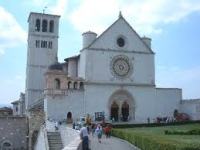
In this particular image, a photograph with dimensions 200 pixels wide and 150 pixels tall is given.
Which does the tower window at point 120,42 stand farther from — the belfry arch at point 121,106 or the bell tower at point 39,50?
the bell tower at point 39,50

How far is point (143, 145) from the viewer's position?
80.3 ft

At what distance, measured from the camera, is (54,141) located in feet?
134

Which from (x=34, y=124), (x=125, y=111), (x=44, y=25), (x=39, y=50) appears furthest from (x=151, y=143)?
(x=44, y=25)

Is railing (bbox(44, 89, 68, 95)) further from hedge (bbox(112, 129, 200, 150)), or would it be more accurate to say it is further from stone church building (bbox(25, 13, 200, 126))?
hedge (bbox(112, 129, 200, 150))

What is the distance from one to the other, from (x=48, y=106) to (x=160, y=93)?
16117mm

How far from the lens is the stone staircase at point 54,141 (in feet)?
129

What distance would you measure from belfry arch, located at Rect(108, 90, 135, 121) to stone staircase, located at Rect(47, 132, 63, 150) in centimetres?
1456

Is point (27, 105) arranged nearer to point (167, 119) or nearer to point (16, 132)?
point (16, 132)

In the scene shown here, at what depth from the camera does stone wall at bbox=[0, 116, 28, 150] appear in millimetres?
56094

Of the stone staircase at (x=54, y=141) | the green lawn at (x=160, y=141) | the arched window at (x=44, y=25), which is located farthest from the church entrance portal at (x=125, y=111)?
the arched window at (x=44, y=25)

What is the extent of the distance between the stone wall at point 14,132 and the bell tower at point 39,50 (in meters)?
8.63

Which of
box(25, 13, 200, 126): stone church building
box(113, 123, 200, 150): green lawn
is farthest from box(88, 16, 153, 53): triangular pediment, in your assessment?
box(113, 123, 200, 150): green lawn

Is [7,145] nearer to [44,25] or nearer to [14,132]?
[14,132]

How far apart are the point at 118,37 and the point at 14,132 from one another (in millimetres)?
18797
